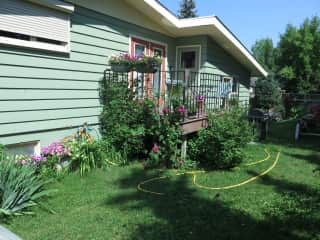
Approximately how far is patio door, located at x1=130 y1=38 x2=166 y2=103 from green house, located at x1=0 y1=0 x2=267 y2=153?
4 centimetres

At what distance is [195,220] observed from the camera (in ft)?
9.86

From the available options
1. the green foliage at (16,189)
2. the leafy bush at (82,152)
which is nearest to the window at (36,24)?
the leafy bush at (82,152)

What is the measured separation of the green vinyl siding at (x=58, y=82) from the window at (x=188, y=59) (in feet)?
7.65

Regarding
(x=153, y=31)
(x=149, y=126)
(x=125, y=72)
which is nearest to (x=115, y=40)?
(x=125, y=72)

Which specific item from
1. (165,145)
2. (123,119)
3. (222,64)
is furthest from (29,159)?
(222,64)

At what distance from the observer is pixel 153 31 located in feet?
22.4

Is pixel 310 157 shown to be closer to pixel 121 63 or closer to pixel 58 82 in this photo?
pixel 121 63

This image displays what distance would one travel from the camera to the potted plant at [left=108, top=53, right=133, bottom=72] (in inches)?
208

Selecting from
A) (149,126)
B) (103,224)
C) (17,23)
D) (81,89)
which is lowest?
(103,224)

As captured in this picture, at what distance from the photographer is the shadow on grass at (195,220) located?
271 cm

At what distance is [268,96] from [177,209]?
13.3 m

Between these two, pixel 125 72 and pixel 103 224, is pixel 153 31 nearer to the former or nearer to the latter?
pixel 125 72

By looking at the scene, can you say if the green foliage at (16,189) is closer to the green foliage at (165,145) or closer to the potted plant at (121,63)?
the green foliage at (165,145)

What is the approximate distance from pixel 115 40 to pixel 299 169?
462cm
